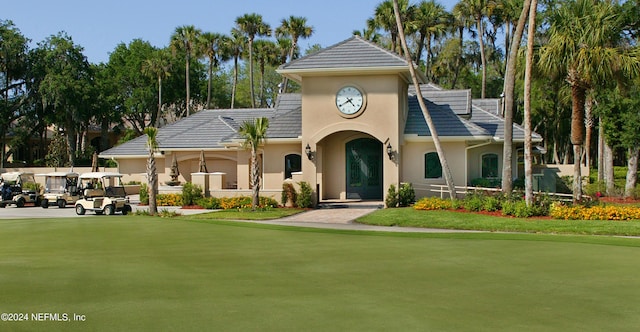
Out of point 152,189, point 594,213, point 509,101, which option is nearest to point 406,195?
point 509,101

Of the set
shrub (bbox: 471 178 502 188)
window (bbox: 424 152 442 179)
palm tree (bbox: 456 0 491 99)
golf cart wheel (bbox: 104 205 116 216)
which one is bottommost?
golf cart wheel (bbox: 104 205 116 216)

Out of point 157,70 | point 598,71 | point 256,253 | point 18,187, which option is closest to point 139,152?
point 18,187

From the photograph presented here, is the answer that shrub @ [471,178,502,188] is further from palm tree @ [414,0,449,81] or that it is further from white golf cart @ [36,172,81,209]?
palm tree @ [414,0,449,81]

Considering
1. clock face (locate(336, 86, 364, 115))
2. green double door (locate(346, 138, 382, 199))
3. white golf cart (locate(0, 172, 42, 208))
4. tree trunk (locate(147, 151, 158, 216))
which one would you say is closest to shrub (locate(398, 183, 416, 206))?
green double door (locate(346, 138, 382, 199))

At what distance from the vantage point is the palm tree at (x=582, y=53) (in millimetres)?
23016

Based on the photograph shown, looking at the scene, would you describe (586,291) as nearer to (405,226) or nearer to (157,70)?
(405,226)

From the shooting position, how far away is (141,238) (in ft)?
50.7

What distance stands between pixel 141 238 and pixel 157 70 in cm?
5014

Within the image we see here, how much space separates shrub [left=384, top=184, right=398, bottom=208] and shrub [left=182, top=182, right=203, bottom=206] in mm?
8265

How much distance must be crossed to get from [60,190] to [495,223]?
21.4 metres

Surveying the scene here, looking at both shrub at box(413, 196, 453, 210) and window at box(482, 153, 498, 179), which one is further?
window at box(482, 153, 498, 179)

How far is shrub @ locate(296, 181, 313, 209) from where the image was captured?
27578 mm

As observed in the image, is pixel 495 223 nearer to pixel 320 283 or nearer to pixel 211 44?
pixel 320 283

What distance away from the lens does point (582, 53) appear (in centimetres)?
2317
